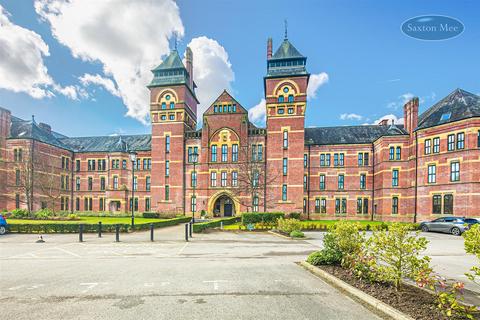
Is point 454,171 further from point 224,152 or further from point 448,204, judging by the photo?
point 224,152

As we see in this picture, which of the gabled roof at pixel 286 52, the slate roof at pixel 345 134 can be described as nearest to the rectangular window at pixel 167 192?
the slate roof at pixel 345 134

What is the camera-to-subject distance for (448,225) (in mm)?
19781

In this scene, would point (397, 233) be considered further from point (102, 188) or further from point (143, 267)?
point (102, 188)

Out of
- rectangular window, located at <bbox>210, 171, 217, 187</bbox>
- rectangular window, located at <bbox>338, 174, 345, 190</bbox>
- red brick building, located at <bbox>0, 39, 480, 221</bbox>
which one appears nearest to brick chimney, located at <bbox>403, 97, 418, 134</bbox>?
red brick building, located at <bbox>0, 39, 480, 221</bbox>

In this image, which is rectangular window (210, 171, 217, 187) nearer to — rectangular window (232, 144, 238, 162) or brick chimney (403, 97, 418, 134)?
rectangular window (232, 144, 238, 162)

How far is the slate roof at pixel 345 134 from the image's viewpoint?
117 ft

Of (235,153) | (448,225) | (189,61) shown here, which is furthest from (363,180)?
(189,61)

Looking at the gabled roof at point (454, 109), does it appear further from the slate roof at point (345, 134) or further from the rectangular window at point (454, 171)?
the slate roof at point (345, 134)

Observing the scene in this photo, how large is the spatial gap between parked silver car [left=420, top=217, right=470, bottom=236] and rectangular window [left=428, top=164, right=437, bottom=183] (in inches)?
293

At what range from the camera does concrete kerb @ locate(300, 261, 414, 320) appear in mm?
4520

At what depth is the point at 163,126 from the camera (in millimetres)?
35812

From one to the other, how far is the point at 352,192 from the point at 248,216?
66.0 ft

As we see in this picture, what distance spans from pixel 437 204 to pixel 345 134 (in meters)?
15.2

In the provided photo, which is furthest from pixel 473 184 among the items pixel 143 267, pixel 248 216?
pixel 143 267
